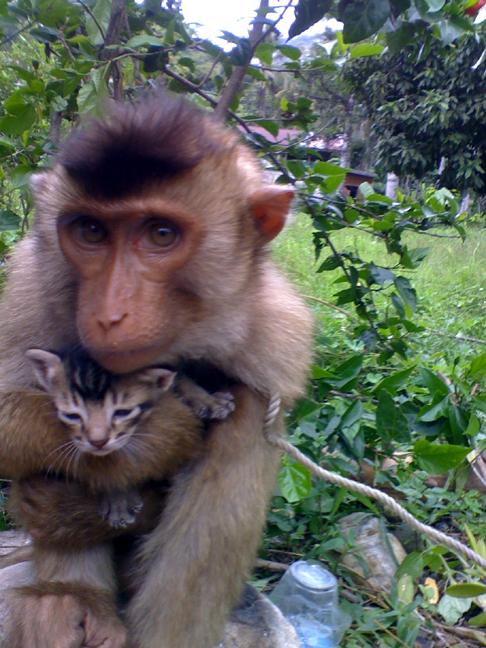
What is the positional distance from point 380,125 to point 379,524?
12.2m

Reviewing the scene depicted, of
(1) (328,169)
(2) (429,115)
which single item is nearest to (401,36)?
(1) (328,169)

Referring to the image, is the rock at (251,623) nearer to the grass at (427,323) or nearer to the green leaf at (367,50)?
the grass at (427,323)

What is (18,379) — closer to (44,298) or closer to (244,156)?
(44,298)

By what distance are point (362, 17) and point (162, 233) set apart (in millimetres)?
922

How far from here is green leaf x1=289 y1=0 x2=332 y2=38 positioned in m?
2.45

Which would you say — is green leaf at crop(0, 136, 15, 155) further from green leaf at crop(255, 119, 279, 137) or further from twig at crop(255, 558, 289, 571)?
twig at crop(255, 558, 289, 571)

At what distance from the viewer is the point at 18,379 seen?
8.34ft

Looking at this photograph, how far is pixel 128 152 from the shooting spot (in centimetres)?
213

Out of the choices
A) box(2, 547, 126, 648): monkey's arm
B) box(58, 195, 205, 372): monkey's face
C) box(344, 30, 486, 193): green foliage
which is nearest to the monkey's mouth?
box(58, 195, 205, 372): monkey's face

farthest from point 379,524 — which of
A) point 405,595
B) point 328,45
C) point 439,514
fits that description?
point 328,45

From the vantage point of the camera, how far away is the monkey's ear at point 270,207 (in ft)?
7.71

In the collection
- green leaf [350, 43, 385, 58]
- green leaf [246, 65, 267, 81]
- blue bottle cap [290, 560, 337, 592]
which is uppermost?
green leaf [350, 43, 385, 58]

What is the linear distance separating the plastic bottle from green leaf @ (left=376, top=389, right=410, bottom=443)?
27.1 inches

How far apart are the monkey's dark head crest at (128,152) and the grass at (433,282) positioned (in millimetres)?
2493
